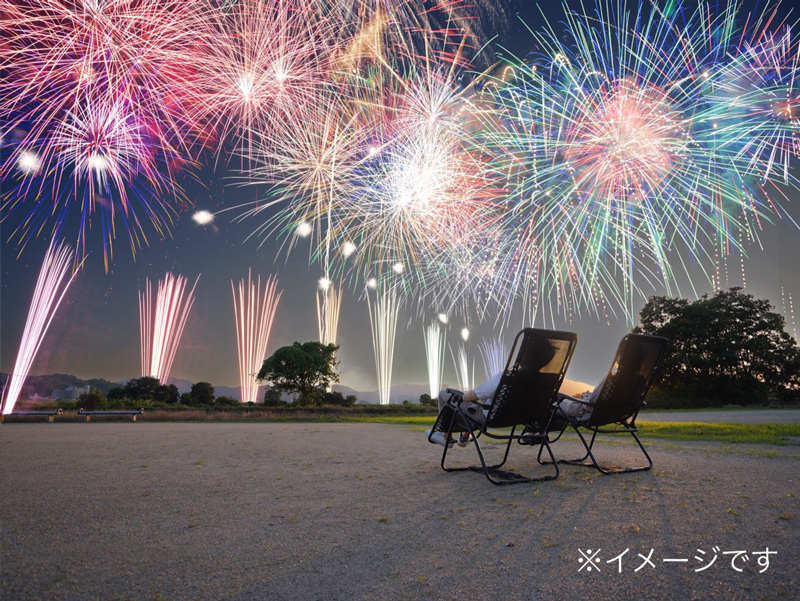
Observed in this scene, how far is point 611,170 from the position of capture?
12.1 meters

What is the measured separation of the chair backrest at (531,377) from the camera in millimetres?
4602

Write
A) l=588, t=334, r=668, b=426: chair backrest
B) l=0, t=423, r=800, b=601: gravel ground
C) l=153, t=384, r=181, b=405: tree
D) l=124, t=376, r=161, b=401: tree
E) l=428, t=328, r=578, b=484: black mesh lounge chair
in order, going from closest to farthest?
1. l=0, t=423, r=800, b=601: gravel ground
2. l=428, t=328, r=578, b=484: black mesh lounge chair
3. l=588, t=334, r=668, b=426: chair backrest
4. l=153, t=384, r=181, b=405: tree
5. l=124, t=376, r=161, b=401: tree

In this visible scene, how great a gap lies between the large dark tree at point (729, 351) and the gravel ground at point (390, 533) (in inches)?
1341

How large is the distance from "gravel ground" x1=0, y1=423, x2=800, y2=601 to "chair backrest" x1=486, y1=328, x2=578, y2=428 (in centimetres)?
73

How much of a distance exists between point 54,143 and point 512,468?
13.2 metres

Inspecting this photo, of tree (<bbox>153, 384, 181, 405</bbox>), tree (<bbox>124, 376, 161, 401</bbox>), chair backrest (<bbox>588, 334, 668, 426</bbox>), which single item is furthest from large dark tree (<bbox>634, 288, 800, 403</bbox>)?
tree (<bbox>124, 376, 161, 401</bbox>)

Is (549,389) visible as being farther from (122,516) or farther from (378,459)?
(122,516)

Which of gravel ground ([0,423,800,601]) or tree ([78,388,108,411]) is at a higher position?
gravel ground ([0,423,800,601])

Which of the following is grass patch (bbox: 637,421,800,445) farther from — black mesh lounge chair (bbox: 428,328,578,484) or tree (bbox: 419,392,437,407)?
tree (bbox: 419,392,437,407)

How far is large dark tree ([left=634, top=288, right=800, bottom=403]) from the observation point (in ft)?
108

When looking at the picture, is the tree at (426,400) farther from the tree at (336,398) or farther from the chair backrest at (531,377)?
the chair backrest at (531,377)

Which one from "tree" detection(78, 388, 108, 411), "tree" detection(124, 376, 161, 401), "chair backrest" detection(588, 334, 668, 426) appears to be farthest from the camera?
"tree" detection(124, 376, 161, 401)

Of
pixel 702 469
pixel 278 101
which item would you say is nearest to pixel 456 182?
pixel 278 101

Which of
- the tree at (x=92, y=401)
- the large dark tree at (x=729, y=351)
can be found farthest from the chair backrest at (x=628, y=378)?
the large dark tree at (x=729, y=351)
